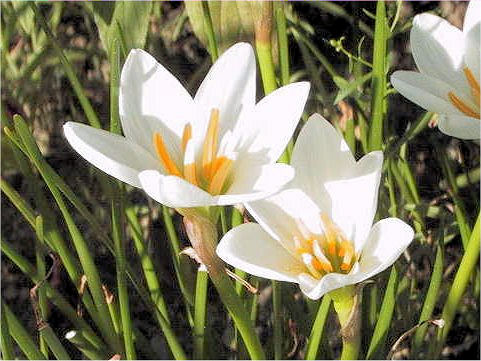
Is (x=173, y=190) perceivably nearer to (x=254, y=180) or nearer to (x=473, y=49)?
(x=254, y=180)

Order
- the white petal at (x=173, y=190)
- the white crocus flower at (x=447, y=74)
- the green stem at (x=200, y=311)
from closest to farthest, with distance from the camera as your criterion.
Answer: the white petal at (x=173, y=190) < the white crocus flower at (x=447, y=74) < the green stem at (x=200, y=311)

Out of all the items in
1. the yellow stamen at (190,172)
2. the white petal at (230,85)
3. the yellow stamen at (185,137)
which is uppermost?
the white petal at (230,85)

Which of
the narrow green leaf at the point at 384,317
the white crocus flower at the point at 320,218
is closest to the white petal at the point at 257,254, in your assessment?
the white crocus flower at the point at 320,218

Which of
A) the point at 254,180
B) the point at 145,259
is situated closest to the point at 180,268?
the point at 145,259

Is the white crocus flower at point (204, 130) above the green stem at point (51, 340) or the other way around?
above

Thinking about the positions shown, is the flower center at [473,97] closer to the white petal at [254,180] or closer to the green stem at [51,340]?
the white petal at [254,180]

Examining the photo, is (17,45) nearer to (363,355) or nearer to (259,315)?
(259,315)

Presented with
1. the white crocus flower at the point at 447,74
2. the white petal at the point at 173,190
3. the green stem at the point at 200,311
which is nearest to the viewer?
the white petal at the point at 173,190
